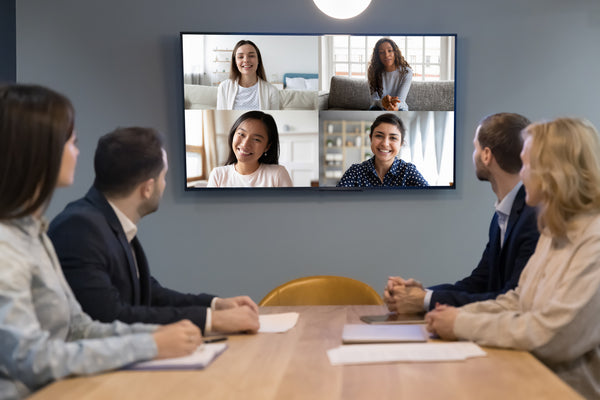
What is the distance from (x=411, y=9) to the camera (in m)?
4.25

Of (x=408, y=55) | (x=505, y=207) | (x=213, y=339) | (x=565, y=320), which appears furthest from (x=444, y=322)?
(x=408, y=55)

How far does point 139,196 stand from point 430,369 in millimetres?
1269

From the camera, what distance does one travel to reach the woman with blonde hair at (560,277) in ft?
5.82

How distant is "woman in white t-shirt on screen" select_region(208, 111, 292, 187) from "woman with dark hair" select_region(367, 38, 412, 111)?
718 millimetres

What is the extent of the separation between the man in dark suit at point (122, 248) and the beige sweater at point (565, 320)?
0.77 m

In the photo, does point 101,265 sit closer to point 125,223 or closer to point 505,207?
point 125,223

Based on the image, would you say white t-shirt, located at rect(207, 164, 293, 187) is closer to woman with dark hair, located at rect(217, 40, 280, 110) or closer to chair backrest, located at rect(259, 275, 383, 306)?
woman with dark hair, located at rect(217, 40, 280, 110)

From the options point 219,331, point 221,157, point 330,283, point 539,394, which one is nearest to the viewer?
point 539,394

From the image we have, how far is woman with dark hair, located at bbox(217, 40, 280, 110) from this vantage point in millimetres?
4172

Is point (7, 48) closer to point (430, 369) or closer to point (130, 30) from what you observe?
point (130, 30)

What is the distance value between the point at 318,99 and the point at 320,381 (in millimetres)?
2878

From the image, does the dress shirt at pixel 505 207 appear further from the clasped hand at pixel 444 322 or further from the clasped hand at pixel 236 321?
the clasped hand at pixel 236 321

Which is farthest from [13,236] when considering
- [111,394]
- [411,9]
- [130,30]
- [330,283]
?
[411,9]

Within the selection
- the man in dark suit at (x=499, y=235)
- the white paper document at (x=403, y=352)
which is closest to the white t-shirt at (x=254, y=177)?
the man in dark suit at (x=499, y=235)
